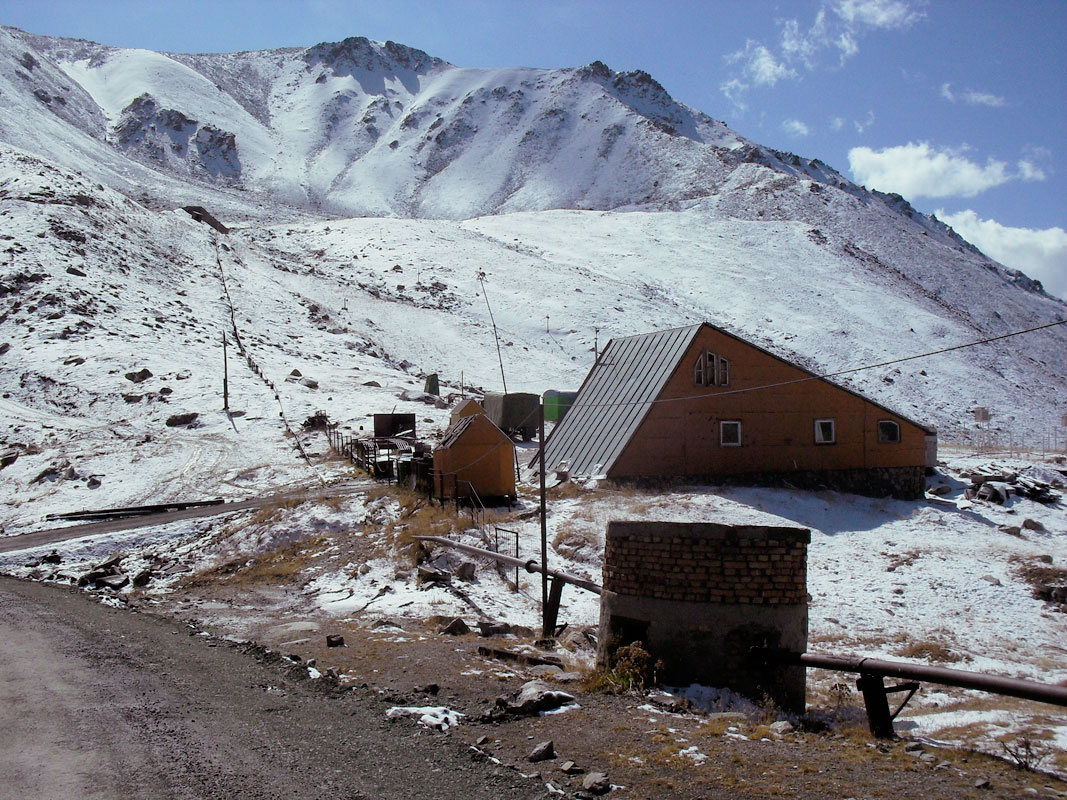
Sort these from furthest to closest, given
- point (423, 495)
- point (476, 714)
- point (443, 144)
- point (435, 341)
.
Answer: point (443, 144) → point (435, 341) → point (423, 495) → point (476, 714)

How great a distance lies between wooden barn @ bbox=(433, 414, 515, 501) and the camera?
25281mm

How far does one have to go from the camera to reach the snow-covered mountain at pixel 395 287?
142ft

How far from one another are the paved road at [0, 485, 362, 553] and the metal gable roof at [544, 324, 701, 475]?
9035mm

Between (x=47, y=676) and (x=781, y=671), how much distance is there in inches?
322

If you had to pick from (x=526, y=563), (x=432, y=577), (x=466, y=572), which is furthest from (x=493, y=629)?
(x=466, y=572)

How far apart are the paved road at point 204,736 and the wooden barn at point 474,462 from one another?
1467cm

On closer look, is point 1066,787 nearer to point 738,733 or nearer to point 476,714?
point 738,733

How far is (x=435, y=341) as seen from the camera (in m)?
67.8

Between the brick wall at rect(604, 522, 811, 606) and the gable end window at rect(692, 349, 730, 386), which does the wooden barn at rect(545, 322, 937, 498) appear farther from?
the brick wall at rect(604, 522, 811, 606)

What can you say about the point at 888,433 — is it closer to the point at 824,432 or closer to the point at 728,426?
the point at 824,432

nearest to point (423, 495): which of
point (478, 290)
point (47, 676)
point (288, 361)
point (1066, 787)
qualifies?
point (47, 676)

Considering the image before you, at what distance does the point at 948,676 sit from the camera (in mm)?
6676

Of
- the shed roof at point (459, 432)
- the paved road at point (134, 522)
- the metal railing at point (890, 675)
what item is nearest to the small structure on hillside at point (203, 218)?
the paved road at point (134, 522)

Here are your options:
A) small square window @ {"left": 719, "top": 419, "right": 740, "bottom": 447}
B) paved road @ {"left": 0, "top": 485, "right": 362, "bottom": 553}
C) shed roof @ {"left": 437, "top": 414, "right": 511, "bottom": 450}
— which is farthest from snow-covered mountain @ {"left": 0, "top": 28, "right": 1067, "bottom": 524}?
small square window @ {"left": 719, "top": 419, "right": 740, "bottom": 447}
